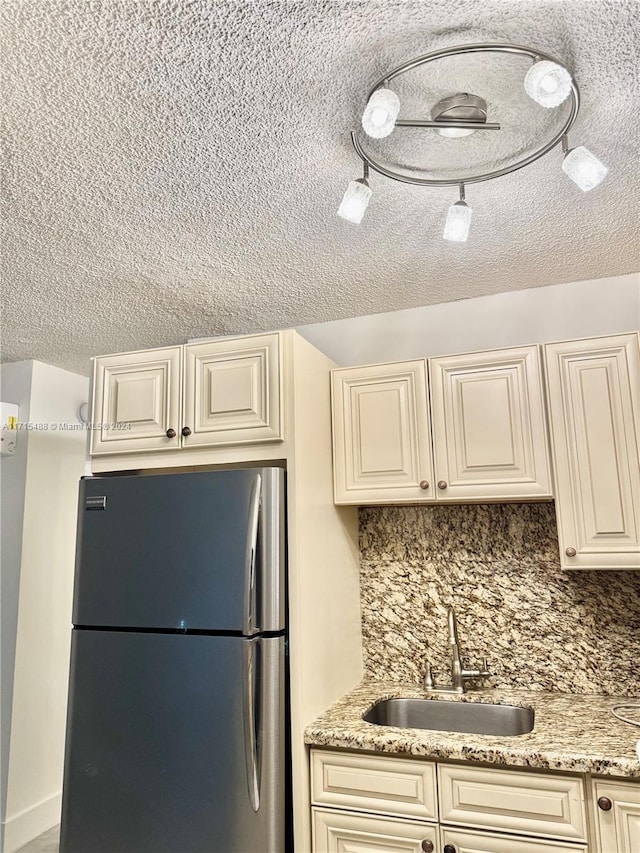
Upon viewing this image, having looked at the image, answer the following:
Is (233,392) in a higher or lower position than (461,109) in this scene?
lower

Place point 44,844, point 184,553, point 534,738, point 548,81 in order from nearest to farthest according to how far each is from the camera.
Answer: point 548,81 → point 534,738 → point 184,553 → point 44,844

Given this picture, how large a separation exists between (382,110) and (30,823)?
12.9 feet

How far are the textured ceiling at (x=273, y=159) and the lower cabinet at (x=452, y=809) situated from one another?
177 cm

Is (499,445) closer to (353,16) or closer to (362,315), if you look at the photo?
(362,315)

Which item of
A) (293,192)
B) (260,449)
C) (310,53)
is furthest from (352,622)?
(310,53)

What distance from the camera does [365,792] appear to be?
196 cm

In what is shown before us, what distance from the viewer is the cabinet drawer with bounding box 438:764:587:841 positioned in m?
1.74

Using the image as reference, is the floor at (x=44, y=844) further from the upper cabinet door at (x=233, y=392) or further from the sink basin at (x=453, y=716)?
the upper cabinet door at (x=233, y=392)

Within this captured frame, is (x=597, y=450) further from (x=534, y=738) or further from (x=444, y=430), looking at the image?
(x=534, y=738)

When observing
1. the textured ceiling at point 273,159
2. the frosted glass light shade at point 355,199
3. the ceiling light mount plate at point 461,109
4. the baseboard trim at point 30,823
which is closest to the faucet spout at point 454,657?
the textured ceiling at point 273,159

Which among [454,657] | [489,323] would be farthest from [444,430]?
[454,657]

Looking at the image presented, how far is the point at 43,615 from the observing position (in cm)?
358

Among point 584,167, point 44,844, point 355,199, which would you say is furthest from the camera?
point 44,844

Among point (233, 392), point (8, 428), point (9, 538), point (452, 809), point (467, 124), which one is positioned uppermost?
point (467, 124)
